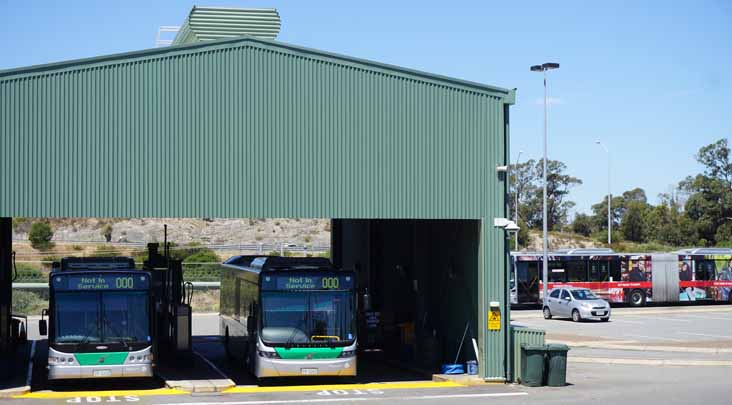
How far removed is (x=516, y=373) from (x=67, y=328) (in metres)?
10.5

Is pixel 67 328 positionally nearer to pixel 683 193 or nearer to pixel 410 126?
pixel 410 126

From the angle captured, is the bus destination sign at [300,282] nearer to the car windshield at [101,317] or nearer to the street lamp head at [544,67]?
the car windshield at [101,317]

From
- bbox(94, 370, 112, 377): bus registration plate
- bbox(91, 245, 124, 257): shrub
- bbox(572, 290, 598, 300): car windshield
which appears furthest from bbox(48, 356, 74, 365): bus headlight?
bbox(91, 245, 124, 257): shrub

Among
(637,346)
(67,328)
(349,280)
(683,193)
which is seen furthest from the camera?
(683,193)

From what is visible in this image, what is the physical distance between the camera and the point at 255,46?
22359 mm

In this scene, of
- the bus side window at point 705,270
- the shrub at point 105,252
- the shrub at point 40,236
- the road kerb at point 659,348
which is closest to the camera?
the road kerb at point 659,348

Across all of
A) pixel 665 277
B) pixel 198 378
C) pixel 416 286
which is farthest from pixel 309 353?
pixel 665 277

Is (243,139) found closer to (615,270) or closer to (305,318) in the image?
(305,318)

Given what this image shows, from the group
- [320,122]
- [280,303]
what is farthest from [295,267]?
[320,122]

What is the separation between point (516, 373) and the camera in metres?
23.7

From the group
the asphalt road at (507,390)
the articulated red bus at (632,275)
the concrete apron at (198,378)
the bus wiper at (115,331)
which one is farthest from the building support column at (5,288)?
the articulated red bus at (632,275)

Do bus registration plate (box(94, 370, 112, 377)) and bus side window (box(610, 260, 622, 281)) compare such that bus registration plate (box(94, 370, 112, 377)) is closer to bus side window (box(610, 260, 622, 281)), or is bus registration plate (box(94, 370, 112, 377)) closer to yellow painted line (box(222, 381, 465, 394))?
yellow painted line (box(222, 381, 465, 394))

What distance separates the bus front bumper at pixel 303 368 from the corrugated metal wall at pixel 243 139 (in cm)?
337

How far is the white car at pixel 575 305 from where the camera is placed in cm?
4562
